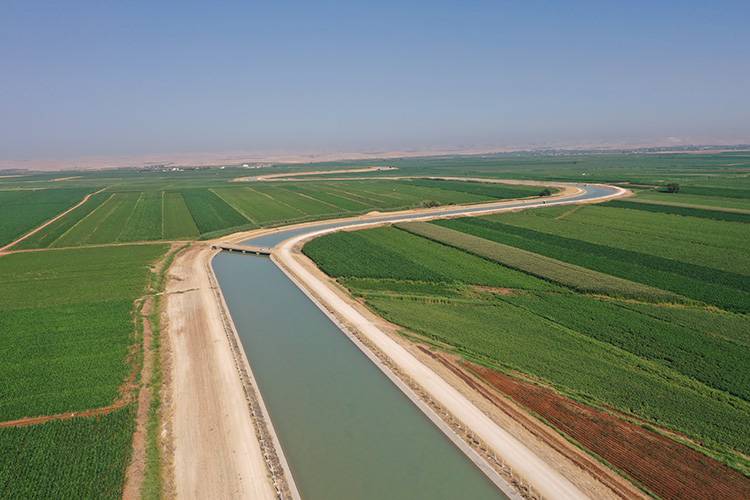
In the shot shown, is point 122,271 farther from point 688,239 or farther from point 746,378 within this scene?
point 688,239

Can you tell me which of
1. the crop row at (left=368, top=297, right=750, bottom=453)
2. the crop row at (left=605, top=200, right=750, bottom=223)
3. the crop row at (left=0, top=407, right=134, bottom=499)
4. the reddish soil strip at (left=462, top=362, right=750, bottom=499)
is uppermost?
the crop row at (left=605, top=200, right=750, bottom=223)

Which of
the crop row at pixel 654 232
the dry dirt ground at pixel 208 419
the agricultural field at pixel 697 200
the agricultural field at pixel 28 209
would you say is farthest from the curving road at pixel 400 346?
the agricultural field at pixel 28 209

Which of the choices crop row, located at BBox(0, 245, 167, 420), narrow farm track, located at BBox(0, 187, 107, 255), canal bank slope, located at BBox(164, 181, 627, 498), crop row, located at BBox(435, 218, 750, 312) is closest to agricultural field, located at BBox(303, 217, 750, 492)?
crop row, located at BBox(435, 218, 750, 312)

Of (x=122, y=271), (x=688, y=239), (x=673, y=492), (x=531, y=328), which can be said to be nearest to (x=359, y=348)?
(x=531, y=328)

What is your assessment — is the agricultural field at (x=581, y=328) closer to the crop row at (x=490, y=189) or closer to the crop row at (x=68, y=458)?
the crop row at (x=68, y=458)

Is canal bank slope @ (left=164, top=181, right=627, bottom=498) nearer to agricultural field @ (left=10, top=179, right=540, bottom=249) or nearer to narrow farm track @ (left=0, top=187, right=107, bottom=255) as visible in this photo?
agricultural field @ (left=10, top=179, right=540, bottom=249)

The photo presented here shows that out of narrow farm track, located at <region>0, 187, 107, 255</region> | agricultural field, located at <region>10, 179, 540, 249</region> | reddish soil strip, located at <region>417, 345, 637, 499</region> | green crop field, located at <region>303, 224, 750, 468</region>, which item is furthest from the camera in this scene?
agricultural field, located at <region>10, 179, 540, 249</region>
